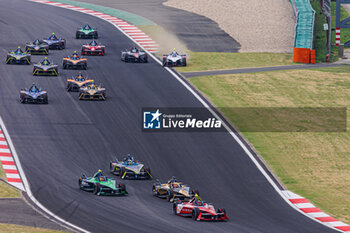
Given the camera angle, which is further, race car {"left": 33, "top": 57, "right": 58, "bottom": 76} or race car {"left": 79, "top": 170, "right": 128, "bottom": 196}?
race car {"left": 33, "top": 57, "right": 58, "bottom": 76}

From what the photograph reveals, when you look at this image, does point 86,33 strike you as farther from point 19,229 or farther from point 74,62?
point 19,229

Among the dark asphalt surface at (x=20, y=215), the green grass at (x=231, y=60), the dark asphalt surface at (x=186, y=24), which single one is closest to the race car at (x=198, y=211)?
the dark asphalt surface at (x=20, y=215)

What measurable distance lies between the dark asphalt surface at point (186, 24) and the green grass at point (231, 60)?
1900 mm

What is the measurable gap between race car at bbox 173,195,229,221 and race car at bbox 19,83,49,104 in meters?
20.0

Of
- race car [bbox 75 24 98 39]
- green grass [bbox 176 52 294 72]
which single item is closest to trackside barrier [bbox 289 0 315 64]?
green grass [bbox 176 52 294 72]

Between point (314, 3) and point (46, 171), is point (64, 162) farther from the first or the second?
point (314, 3)

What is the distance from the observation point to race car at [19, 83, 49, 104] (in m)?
51.4

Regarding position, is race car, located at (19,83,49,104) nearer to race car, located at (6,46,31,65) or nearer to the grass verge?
race car, located at (6,46,31,65)

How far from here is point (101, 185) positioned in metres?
37.0

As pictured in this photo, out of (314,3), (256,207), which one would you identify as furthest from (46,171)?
(314,3)

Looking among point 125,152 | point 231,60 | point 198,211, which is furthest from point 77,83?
point 198,211

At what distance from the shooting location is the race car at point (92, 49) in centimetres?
6594

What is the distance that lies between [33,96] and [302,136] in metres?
18.3

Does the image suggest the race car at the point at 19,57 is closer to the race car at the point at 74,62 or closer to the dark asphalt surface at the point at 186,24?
the race car at the point at 74,62
